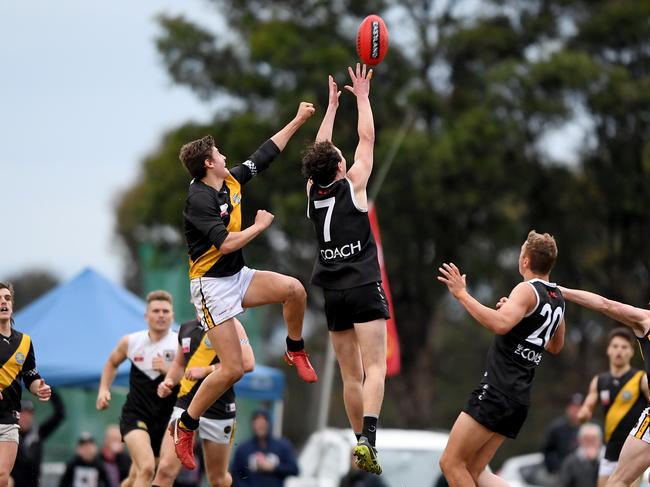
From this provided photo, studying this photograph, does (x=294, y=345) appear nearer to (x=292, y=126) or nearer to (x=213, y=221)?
(x=213, y=221)

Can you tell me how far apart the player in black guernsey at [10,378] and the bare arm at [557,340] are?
4.44 metres

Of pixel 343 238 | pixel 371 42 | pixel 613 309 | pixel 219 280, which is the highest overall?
pixel 371 42

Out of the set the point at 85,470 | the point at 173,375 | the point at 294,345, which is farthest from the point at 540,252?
the point at 85,470

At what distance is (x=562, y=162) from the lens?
108 ft

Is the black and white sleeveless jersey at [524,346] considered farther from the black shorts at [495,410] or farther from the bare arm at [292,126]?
the bare arm at [292,126]

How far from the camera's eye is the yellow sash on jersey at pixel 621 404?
1285cm

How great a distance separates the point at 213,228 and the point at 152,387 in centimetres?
368

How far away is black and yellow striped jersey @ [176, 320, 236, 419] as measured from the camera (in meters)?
11.8

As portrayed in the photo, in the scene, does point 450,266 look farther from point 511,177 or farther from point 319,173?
point 511,177

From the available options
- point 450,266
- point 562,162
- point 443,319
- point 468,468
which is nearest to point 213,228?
point 450,266

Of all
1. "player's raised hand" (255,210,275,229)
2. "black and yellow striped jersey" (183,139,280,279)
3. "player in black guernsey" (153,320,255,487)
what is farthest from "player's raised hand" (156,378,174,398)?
"player's raised hand" (255,210,275,229)

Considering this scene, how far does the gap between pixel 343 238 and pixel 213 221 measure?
3.54ft

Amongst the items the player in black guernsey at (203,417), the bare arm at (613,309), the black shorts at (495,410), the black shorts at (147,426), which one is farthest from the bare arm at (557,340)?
the black shorts at (147,426)

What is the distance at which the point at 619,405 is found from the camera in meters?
12.9
